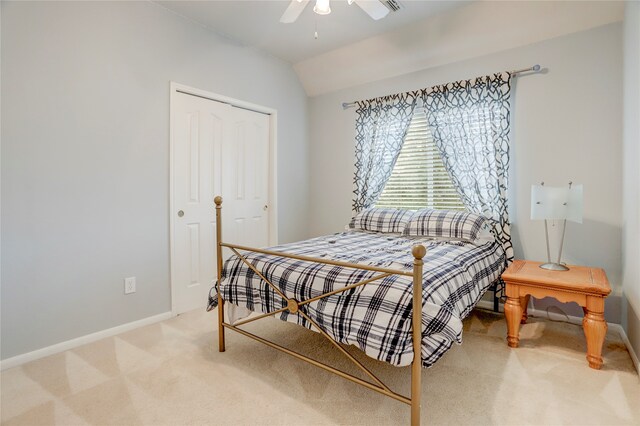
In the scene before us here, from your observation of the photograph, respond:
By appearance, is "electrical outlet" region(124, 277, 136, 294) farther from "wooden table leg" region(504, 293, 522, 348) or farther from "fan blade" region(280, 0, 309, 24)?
"wooden table leg" region(504, 293, 522, 348)

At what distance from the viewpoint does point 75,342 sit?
2338 mm

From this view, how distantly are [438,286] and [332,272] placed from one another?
1.76 ft

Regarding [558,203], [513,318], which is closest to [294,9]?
[558,203]

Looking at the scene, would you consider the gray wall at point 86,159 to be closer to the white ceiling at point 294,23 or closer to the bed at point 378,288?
the white ceiling at point 294,23

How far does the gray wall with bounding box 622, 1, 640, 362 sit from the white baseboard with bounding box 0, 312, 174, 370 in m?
3.37

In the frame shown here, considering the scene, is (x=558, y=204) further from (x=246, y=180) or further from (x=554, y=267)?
(x=246, y=180)

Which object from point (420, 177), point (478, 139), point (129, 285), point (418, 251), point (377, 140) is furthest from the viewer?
point (377, 140)

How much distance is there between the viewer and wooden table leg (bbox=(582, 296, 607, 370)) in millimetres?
1968

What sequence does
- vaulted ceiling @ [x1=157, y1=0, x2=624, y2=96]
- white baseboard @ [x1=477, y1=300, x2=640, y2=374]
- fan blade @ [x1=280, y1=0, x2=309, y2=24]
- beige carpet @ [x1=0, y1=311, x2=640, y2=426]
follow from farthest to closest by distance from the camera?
vaulted ceiling @ [x1=157, y1=0, x2=624, y2=96]
white baseboard @ [x1=477, y1=300, x2=640, y2=374]
fan blade @ [x1=280, y1=0, x2=309, y2=24]
beige carpet @ [x1=0, y1=311, x2=640, y2=426]

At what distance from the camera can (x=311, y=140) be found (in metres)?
4.37

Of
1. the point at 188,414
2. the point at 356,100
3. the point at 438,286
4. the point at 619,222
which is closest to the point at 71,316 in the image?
the point at 188,414

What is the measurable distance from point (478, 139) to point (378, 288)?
218cm

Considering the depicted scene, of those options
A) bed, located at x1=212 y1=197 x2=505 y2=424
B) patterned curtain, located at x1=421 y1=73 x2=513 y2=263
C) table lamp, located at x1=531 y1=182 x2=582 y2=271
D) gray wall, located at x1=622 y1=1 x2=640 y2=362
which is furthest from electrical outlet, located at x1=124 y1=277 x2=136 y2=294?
gray wall, located at x1=622 y1=1 x2=640 y2=362

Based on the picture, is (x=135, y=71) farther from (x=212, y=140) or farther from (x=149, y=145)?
(x=212, y=140)
